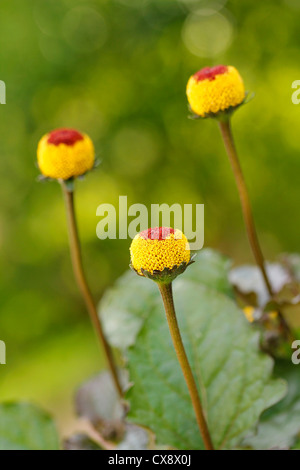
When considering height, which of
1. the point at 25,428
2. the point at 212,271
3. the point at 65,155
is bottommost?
the point at 25,428

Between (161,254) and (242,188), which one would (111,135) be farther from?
(161,254)

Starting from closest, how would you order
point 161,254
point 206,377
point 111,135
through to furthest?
point 161,254 → point 206,377 → point 111,135

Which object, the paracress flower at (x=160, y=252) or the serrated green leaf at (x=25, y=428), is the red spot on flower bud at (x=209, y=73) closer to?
the paracress flower at (x=160, y=252)

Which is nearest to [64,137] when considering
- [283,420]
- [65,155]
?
[65,155]

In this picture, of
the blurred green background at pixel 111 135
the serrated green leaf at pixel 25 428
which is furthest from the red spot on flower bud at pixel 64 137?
the blurred green background at pixel 111 135

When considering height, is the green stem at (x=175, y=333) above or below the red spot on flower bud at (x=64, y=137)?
below
